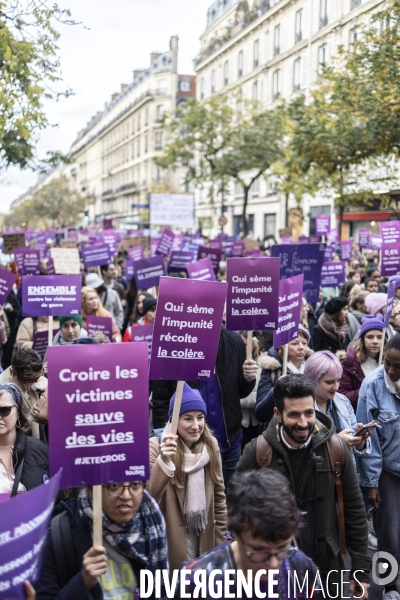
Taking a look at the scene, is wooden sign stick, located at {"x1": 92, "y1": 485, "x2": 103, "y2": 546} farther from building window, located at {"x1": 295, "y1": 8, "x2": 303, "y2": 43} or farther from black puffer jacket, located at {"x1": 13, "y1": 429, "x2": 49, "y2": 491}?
building window, located at {"x1": 295, "y1": 8, "x2": 303, "y2": 43}

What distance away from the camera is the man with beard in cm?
364

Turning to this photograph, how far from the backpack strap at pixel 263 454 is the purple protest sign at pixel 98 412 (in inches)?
31.5

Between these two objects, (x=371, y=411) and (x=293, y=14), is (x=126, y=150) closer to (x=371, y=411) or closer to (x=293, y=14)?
(x=293, y=14)

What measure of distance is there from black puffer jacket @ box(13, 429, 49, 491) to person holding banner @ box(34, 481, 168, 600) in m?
0.84

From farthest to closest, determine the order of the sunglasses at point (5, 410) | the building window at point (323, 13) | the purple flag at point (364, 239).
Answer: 1. the building window at point (323, 13)
2. the purple flag at point (364, 239)
3. the sunglasses at point (5, 410)

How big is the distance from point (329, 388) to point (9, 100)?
594cm

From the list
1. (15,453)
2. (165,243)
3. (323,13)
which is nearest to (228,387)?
(15,453)

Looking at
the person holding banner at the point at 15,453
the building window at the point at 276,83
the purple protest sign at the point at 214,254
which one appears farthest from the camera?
the building window at the point at 276,83

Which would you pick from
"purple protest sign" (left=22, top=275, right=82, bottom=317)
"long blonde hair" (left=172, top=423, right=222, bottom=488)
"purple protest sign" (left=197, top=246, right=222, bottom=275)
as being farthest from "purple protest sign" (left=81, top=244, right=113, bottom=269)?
"long blonde hair" (left=172, top=423, right=222, bottom=488)

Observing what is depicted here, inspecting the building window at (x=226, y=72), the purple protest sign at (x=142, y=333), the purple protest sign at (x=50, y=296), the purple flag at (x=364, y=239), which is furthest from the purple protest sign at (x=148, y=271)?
the building window at (x=226, y=72)

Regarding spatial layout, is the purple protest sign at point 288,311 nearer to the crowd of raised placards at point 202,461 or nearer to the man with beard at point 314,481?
the crowd of raised placards at point 202,461

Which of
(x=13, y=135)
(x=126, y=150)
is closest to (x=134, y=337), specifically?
(x=13, y=135)

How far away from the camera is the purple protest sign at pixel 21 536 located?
2270 millimetres

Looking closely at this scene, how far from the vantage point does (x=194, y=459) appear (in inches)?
157
